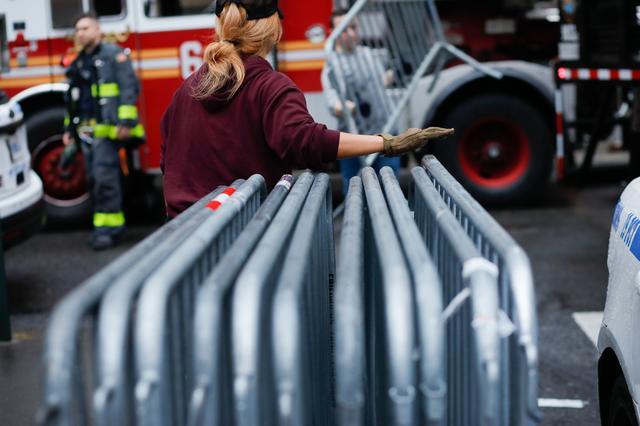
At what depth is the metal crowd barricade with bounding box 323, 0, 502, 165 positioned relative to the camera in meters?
8.09

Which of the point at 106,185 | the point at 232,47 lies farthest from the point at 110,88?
the point at 232,47

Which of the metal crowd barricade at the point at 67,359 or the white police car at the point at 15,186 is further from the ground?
the metal crowd barricade at the point at 67,359

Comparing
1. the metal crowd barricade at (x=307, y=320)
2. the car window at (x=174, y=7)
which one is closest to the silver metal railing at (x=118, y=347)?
the metal crowd barricade at (x=307, y=320)

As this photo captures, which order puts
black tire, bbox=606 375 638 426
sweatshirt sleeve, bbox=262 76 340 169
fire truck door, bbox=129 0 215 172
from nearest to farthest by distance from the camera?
black tire, bbox=606 375 638 426
sweatshirt sleeve, bbox=262 76 340 169
fire truck door, bbox=129 0 215 172

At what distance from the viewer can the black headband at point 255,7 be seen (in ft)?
10.6

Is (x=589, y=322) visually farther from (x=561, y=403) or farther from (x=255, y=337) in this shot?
(x=255, y=337)

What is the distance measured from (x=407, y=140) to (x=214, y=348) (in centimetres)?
165

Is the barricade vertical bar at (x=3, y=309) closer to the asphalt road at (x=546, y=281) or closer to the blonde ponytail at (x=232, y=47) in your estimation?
the asphalt road at (x=546, y=281)

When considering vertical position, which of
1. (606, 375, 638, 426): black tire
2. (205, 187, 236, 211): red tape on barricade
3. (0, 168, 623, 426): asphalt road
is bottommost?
(0, 168, 623, 426): asphalt road

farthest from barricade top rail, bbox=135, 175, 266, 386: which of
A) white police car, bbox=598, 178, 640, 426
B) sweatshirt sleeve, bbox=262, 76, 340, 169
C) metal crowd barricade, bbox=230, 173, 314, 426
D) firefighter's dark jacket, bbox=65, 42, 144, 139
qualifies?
firefighter's dark jacket, bbox=65, 42, 144, 139

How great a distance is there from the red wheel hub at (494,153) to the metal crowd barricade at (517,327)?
24.8 ft

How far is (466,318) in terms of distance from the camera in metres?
2.08

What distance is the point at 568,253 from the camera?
7926 mm

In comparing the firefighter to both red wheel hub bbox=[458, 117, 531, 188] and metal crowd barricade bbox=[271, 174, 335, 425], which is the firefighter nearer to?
red wheel hub bbox=[458, 117, 531, 188]
